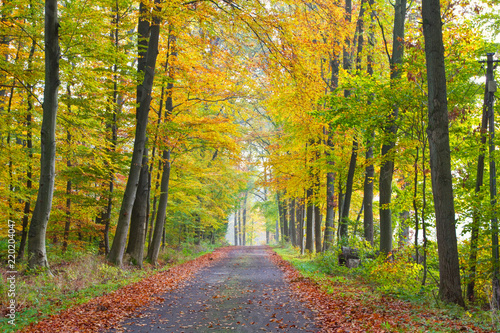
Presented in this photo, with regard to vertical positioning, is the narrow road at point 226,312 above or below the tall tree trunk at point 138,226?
below

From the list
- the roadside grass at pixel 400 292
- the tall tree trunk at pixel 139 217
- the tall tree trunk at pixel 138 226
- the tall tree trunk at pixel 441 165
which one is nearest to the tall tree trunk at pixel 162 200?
the tall tree trunk at pixel 139 217

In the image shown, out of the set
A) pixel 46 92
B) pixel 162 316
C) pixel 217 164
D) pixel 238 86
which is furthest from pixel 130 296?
pixel 217 164

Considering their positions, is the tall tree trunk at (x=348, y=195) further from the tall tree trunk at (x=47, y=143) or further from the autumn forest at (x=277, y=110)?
the tall tree trunk at (x=47, y=143)

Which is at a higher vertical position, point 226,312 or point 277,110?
point 277,110

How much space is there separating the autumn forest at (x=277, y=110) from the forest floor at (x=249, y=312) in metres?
1.03

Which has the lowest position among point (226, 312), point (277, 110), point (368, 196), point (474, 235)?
point (226, 312)

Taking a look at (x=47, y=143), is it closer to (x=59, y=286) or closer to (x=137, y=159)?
(x=137, y=159)

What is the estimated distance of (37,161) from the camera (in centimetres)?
1143

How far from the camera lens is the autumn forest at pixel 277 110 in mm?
6996

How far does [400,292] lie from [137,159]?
885 cm

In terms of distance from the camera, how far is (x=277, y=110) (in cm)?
1287

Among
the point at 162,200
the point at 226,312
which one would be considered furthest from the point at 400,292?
the point at 162,200

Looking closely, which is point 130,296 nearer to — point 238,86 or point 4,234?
point 4,234

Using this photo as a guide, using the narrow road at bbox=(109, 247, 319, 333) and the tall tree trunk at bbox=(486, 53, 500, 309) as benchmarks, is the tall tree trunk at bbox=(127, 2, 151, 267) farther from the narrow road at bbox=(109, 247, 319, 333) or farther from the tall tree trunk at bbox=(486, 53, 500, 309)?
the tall tree trunk at bbox=(486, 53, 500, 309)
